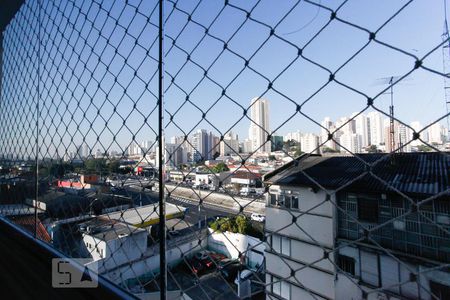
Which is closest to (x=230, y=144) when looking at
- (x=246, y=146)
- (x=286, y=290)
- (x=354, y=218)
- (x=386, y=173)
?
(x=246, y=146)

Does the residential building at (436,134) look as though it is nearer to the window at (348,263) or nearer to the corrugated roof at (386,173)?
the corrugated roof at (386,173)

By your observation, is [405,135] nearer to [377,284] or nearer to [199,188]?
[199,188]

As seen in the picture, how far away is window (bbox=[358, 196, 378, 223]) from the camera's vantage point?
2.60 ft

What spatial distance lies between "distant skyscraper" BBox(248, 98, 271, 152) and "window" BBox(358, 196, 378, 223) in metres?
0.49

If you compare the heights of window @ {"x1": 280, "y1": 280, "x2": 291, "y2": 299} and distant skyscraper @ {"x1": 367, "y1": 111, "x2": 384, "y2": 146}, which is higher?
distant skyscraper @ {"x1": 367, "y1": 111, "x2": 384, "y2": 146}

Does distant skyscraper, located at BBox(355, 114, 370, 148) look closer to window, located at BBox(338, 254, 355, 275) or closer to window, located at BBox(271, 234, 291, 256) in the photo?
window, located at BBox(271, 234, 291, 256)

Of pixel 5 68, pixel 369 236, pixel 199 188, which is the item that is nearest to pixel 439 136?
pixel 369 236

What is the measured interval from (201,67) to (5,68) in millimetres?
2037

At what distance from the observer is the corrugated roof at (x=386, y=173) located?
0.59 meters

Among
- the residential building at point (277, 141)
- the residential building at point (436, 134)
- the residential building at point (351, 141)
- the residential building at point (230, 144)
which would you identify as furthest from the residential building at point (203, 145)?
the residential building at point (436, 134)

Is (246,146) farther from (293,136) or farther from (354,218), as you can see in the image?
(354,218)

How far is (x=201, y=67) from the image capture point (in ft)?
1.82

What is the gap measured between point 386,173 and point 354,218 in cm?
33

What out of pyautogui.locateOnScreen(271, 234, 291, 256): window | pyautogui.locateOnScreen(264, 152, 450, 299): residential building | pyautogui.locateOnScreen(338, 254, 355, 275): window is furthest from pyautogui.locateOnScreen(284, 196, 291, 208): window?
pyautogui.locateOnScreen(338, 254, 355, 275): window
